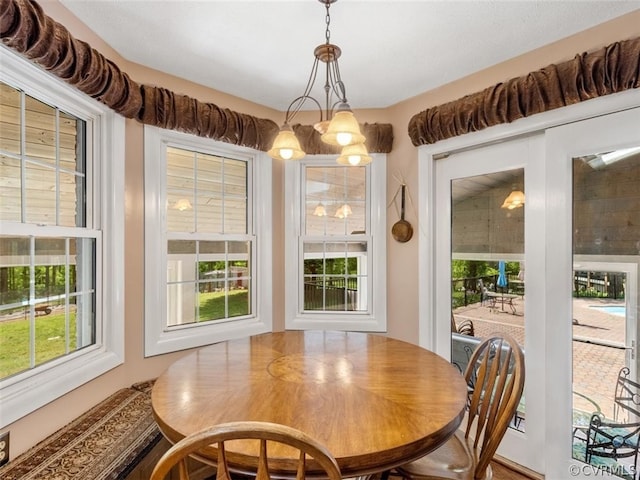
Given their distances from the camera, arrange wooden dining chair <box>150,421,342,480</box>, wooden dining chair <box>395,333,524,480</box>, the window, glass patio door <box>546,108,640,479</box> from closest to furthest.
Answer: wooden dining chair <box>150,421,342,480</box> < wooden dining chair <box>395,333,524,480</box> < glass patio door <box>546,108,640,479</box> < the window

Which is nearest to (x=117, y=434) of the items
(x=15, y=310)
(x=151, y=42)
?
(x=15, y=310)

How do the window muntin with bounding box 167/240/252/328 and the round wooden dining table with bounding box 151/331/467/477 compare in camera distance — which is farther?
the window muntin with bounding box 167/240/252/328

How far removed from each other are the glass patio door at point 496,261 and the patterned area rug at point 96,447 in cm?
189

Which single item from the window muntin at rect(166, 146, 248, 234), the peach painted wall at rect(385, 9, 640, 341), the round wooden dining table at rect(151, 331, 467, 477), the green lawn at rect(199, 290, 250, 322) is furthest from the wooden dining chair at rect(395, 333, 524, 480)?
the window muntin at rect(166, 146, 248, 234)

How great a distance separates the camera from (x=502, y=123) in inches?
79.6

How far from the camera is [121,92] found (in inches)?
73.5

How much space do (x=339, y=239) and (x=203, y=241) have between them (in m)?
1.04

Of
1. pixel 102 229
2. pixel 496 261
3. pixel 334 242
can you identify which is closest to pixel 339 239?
pixel 334 242

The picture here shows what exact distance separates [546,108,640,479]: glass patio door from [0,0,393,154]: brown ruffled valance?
1.22m

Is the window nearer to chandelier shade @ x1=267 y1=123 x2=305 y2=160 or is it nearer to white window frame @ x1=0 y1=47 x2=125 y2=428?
white window frame @ x1=0 y1=47 x2=125 y2=428

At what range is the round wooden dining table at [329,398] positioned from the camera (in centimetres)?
92

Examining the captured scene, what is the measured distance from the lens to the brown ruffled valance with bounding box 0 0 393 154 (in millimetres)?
1328

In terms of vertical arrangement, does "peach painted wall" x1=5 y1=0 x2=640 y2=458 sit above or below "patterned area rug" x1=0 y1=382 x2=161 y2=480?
above

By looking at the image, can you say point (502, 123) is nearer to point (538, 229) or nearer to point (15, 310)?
point (538, 229)
